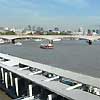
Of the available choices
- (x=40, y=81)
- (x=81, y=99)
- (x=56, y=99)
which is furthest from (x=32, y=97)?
(x=81, y=99)

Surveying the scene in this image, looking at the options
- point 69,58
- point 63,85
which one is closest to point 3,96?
point 63,85

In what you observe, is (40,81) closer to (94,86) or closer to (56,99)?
(56,99)

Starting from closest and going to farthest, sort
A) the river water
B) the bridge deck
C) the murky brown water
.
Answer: the bridge deck
the murky brown water
the river water

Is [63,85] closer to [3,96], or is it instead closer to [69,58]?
[3,96]

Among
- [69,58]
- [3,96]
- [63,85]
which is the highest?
[63,85]

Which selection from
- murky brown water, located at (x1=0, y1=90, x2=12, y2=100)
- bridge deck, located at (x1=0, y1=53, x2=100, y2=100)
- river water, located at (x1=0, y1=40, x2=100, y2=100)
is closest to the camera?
bridge deck, located at (x1=0, y1=53, x2=100, y2=100)

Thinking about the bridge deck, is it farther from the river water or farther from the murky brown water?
the river water

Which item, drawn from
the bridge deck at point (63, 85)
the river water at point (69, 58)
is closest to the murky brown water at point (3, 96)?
the river water at point (69, 58)

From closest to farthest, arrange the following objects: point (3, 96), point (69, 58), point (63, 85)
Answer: point (63, 85) < point (3, 96) < point (69, 58)

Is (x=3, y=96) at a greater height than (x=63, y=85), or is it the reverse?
(x=63, y=85)

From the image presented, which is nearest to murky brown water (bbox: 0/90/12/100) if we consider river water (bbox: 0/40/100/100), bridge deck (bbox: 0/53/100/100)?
river water (bbox: 0/40/100/100)

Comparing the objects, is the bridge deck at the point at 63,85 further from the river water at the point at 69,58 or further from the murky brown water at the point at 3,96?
the river water at the point at 69,58
